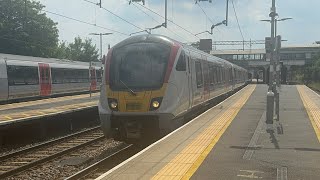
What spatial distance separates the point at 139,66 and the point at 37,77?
17266mm

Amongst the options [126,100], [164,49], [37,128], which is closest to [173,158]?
[126,100]

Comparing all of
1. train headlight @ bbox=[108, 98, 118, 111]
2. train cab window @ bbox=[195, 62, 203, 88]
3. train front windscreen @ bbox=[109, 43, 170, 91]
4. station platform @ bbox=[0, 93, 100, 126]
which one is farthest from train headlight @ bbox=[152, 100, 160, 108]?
station platform @ bbox=[0, 93, 100, 126]

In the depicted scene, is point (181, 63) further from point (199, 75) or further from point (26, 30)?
point (26, 30)

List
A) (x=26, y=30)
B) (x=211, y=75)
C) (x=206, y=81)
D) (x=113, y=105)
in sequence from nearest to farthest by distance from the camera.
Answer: (x=113, y=105), (x=206, y=81), (x=211, y=75), (x=26, y=30)

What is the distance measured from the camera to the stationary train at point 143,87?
11.9 m

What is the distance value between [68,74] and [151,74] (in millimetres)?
22811

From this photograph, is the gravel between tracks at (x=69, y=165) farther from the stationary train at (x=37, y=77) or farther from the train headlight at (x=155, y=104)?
the stationary train at (x=37, y=77)

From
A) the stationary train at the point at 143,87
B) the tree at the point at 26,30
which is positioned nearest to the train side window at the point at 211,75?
the stationary train at the point at 143,87

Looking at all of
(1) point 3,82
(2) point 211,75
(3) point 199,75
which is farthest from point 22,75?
(3) point 199,75

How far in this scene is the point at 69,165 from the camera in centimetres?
1141

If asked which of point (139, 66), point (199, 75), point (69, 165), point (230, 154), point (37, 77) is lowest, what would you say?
point (69, 165)

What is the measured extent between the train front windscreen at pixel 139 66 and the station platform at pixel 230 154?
1652mm

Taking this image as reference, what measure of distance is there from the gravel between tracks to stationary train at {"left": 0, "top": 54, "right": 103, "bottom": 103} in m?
11.2

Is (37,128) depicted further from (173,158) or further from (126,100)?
(173,158)
